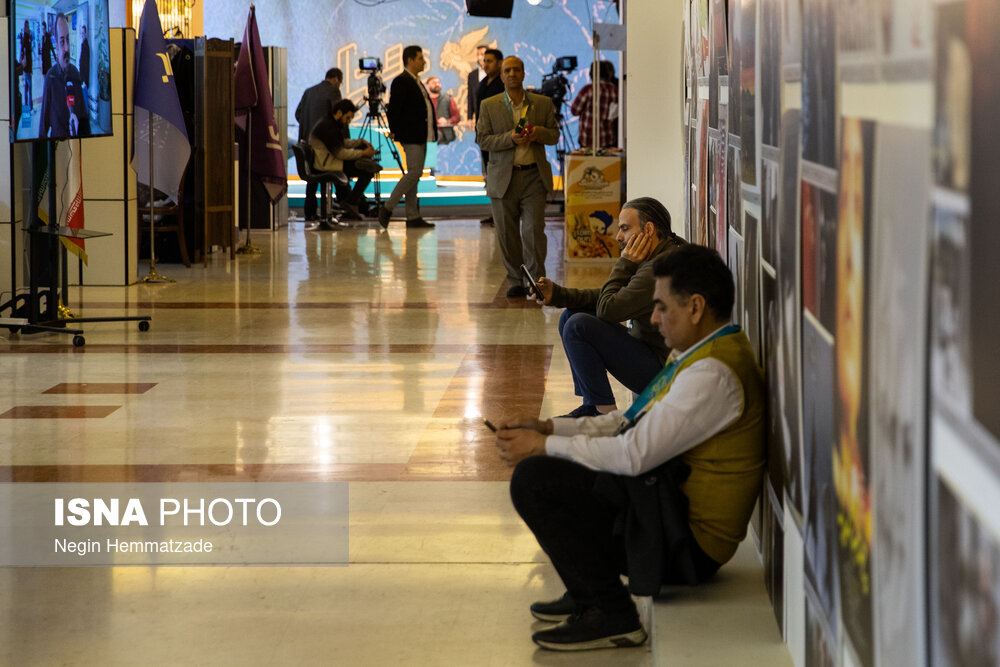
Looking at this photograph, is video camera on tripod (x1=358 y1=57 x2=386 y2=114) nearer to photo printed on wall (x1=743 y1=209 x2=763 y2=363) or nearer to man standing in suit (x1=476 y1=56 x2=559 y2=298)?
man standing in suit (x1=476 y1=56 x2=559 y2=298)

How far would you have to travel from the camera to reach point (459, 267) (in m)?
9.98

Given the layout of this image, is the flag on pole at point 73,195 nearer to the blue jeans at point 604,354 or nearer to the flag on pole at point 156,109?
the flag on pole at point 156,109

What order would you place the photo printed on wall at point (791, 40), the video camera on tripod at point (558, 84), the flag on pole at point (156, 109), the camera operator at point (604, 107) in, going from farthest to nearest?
1. the video camera on tripod at point (558, 84)
2. the camera operator at point (604, 107)
3. the flag on pole at point (156, 109)
4. the photo printed on wall at point (791, 40)

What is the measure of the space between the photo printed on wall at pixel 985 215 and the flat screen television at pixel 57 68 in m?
5.82

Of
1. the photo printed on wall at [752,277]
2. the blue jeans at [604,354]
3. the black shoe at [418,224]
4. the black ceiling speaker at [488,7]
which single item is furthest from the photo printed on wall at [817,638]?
the black ceiling speaker at [488,7]

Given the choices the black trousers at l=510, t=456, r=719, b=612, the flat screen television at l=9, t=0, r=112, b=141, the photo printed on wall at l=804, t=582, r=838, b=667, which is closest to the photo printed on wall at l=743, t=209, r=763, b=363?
the black trousers at l=510, t=456, r=719, b=612

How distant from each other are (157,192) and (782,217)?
Result: 352 inches

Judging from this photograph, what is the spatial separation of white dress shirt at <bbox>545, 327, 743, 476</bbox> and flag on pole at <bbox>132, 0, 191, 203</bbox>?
722cm

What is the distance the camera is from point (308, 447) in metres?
4.45

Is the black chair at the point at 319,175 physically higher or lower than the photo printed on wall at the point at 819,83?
higher

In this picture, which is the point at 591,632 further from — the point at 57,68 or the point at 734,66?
the point at 57,68

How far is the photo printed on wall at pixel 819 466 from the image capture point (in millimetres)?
1792

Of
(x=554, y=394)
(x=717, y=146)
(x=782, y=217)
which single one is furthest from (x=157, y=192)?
(x=782, y=217)

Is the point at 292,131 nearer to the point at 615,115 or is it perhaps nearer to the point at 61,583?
the point at 615,115
